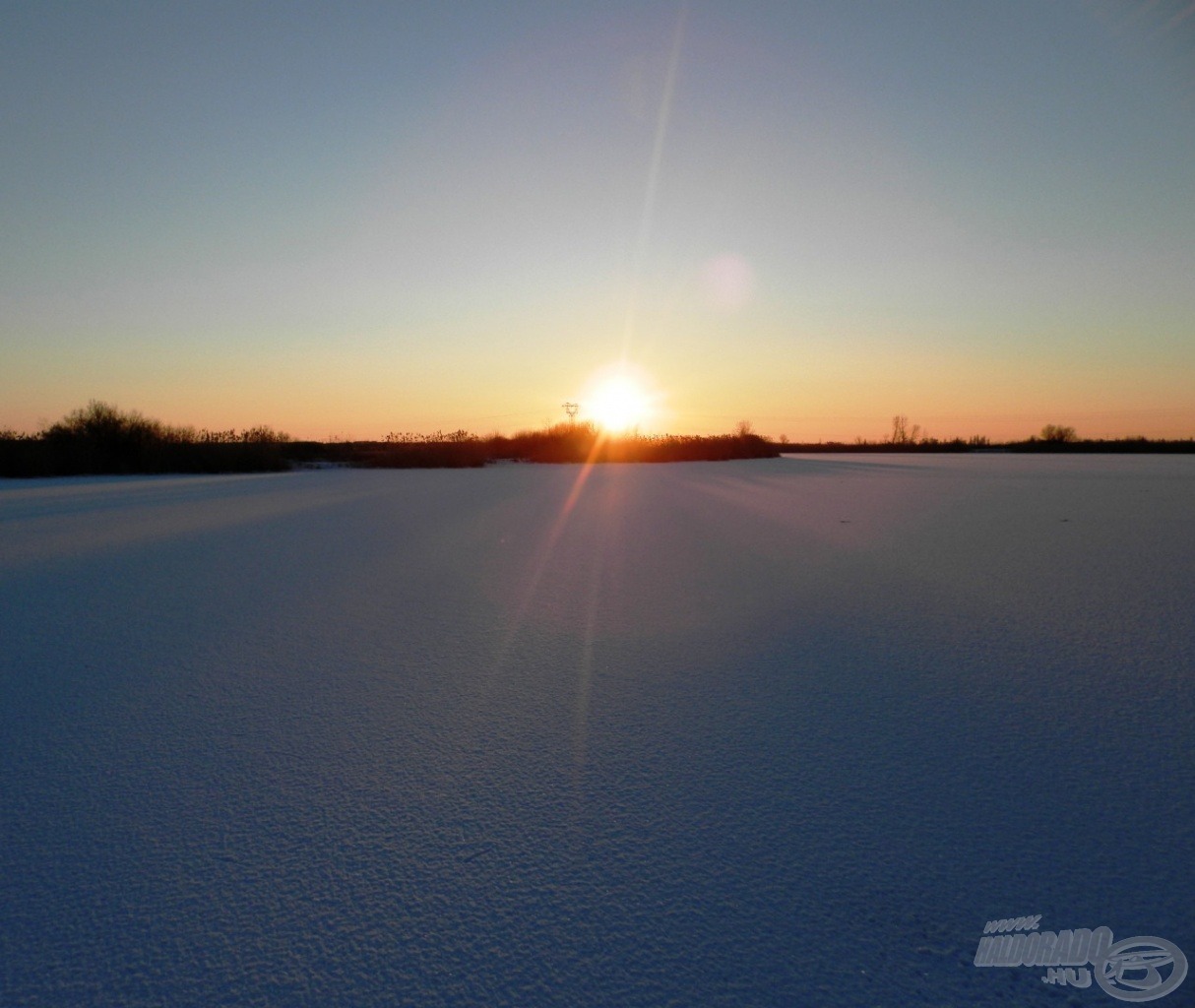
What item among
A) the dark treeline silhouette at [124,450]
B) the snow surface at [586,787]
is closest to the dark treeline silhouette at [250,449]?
the dark treeline silhouette at [124,450]

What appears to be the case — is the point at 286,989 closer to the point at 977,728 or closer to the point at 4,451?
the point at 977,728
